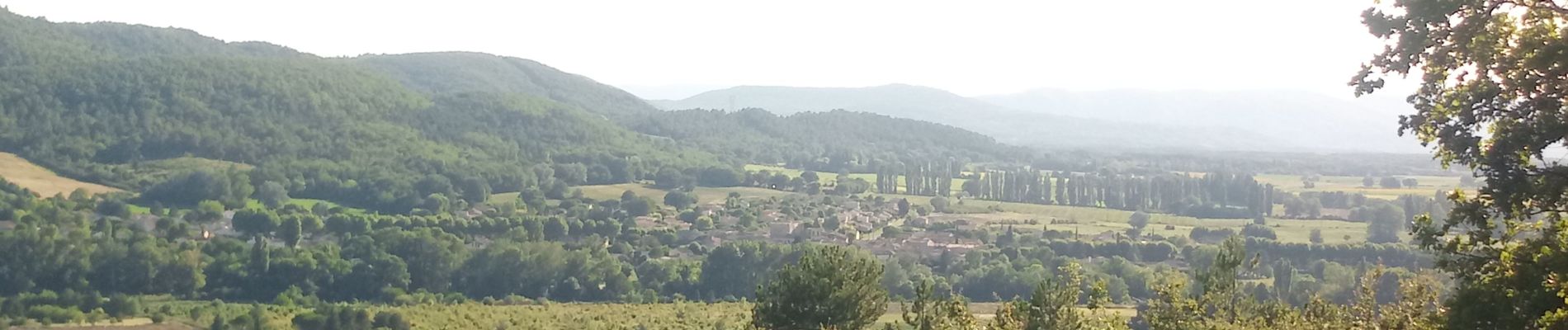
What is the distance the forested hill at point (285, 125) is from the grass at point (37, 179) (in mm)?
1582

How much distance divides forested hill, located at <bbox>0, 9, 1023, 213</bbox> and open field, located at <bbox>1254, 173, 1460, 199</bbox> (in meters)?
45.6

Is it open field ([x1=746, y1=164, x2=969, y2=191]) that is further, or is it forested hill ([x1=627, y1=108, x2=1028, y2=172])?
forested hill ([x1=627, y1=108, x2=1028, y2=172])

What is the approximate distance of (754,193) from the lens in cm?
9888

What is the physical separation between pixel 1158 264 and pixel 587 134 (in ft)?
258

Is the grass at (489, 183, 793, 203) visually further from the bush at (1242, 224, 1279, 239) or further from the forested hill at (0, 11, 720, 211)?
the bush at (1242, 224, 1279, 239)

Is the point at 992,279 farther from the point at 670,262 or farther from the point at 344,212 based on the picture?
the point at 344,212

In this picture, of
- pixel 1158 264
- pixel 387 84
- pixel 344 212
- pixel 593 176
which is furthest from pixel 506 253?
pixel 387 84

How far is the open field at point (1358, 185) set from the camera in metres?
101

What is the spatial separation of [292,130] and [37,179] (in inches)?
1138

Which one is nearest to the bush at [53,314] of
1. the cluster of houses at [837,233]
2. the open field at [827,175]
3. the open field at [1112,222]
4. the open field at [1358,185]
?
the cluster of houses at [837,233]


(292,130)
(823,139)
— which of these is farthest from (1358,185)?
(292,130)

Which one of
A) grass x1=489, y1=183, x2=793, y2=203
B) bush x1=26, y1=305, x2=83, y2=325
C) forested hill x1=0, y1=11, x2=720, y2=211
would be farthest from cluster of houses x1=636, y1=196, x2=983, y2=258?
bush x1=26, y1=305, x2=83, y2=325

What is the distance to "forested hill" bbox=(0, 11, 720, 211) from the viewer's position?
84938mm

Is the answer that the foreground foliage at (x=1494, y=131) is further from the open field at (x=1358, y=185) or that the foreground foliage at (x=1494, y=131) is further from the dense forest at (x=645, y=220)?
the open field at (x=1358, y=185)
